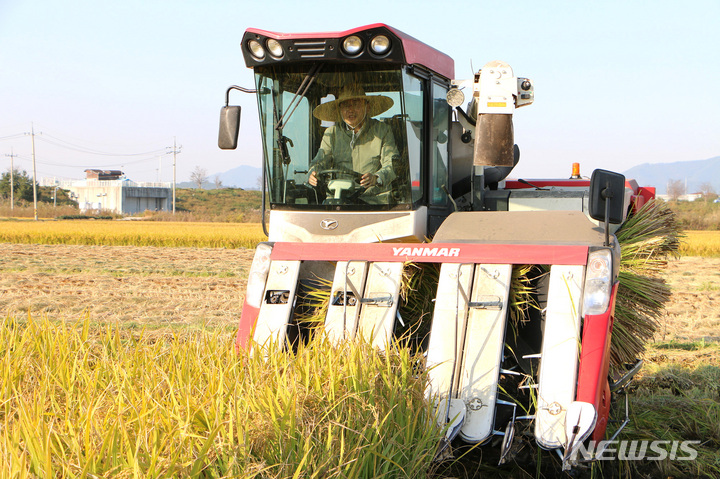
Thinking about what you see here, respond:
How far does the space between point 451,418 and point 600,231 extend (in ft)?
4.66

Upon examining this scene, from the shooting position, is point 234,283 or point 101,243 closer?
point 234,283

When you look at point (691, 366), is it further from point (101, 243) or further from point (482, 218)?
point (101, 243)

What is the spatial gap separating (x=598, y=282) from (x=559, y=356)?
424 mm

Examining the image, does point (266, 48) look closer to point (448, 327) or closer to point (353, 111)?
point (353, 111)

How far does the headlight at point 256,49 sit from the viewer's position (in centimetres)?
406

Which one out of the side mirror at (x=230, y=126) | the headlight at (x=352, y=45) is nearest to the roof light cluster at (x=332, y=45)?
the headlight at (x=352, y=45)

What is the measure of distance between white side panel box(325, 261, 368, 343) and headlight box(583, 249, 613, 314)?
1.18 metres

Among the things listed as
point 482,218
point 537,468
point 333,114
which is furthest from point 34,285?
point 537,468

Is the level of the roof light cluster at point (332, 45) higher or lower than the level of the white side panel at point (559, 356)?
higher

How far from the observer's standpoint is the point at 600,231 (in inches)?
141

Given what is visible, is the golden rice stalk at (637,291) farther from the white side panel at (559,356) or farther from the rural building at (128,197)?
the rural building at (128,197)

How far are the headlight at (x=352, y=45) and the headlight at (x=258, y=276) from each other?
4.20 ft

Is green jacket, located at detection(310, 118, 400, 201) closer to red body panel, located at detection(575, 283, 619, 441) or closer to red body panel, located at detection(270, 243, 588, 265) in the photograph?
red body panel, located at detection(270, 243, 588, 265)

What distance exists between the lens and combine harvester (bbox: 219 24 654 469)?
3.02 m
